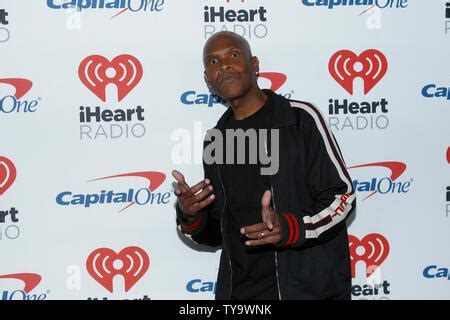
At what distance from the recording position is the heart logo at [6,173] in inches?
95.3

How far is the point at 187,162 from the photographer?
8.20 feet

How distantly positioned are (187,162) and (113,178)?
1.10ft

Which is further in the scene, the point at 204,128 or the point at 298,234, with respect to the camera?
the point at 204,128

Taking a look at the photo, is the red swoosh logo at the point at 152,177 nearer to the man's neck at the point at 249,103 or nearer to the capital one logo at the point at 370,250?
the man's neck at the point at 249,103

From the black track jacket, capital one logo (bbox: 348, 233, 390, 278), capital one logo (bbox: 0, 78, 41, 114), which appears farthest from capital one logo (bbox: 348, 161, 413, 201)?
capital one logo (bbox: 0, 78, 41, 114)

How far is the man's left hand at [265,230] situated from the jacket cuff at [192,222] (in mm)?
410

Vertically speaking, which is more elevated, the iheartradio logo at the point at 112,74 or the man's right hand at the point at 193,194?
the iheartradio logo at the point at 112,74

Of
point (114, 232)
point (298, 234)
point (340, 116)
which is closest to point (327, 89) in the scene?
point (340, 116)

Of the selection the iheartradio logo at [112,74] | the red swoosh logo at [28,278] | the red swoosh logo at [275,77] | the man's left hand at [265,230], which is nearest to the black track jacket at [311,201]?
the man's left hand at [265,230]

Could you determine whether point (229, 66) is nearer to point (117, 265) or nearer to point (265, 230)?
point (265, 230)

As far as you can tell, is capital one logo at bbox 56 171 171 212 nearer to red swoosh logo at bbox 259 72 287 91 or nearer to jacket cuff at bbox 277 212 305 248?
red swoosh logo at bbox 259 72 287 91

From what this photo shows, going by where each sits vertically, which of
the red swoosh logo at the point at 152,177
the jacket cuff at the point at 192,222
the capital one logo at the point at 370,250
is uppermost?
the red swoosh logo at the point at 152,177
